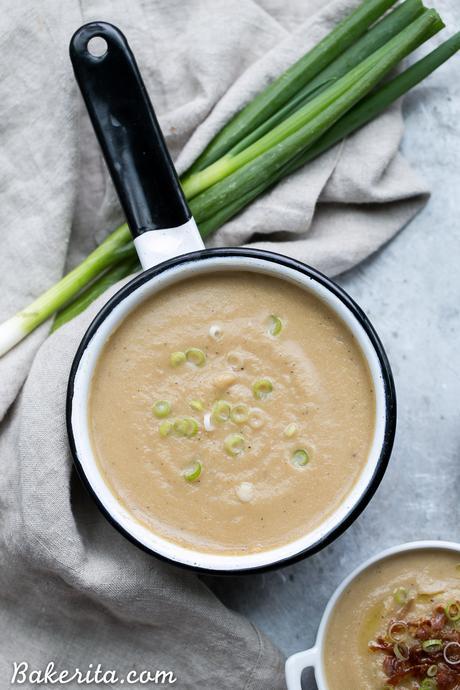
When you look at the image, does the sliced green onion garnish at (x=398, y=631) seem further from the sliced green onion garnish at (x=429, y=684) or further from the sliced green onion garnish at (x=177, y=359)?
the sliced green onion garnish at (x=177, y=359)

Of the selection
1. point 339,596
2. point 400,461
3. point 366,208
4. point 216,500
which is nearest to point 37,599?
point 216,500

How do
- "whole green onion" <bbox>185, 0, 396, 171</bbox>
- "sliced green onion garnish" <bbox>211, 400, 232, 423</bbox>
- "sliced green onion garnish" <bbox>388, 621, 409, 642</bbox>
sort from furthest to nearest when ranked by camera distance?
"whole green onion" <bbox>185, 0, 396, 171</bbox> < "sliced green onion garnish" <bbox>388, 621, 409, 642</bbox> < "sliced green onion garnish" <bbox>211, 400, 232, 423</bbox>

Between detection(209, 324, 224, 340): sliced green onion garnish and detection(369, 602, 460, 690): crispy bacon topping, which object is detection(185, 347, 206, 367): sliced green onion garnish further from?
detection(369, 602, 460, 690): crispy bacon topping

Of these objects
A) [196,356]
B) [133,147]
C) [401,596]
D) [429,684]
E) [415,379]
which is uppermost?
[133,147]

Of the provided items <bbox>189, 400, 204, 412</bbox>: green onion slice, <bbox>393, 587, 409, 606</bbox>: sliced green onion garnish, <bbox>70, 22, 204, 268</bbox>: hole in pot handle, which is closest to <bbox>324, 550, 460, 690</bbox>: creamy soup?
<bbox>393, 587, 409, 606</bbox>: sliced green onion garnish

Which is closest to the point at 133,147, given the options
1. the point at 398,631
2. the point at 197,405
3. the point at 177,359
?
the point at 177,359

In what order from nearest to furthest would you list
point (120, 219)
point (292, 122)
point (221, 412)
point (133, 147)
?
point (221, 412) < point (133, 147) < point (292, 122) < point (120, 219)

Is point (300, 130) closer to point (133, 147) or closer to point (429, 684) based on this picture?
point (133, 147)
